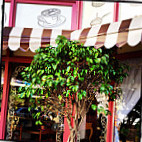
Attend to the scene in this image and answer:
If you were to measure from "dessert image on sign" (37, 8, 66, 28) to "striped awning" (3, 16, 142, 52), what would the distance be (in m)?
0.82

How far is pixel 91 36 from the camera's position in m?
4.26

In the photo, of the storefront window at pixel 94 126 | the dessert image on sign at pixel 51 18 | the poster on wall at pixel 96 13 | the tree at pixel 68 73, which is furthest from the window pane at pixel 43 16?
the storefront window at pixel 94 126

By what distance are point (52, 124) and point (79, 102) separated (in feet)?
6.73

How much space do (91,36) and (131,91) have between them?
5.52 ft

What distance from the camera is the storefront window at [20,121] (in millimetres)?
5820

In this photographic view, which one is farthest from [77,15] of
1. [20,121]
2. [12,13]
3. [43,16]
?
[20,121]

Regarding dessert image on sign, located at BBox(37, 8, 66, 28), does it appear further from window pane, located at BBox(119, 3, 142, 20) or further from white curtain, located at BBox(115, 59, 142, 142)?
white curtain, located at BBox(115, 59, 142, 142)

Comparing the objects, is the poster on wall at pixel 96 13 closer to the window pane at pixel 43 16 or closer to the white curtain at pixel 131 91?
the window pane at pixel 43 16

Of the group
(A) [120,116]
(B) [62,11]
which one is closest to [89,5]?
(B) [62,11]

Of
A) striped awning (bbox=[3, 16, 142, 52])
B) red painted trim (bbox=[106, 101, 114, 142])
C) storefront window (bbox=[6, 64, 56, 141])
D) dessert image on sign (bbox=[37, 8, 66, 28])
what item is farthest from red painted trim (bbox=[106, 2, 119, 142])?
storefront window (bbox=[6, 64, 56, 141])

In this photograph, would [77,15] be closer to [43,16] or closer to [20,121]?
[43,16]

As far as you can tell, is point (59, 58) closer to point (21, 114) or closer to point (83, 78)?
point (83, 78)

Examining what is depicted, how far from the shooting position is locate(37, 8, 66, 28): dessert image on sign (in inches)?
222

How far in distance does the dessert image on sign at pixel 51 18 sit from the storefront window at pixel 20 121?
47.7 inches
